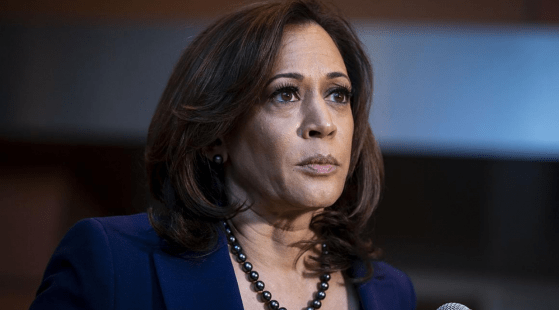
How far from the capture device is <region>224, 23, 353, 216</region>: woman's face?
1424 millimetres

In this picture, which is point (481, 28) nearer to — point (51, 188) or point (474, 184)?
point (474, 184)

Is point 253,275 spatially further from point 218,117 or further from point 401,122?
point 401,122

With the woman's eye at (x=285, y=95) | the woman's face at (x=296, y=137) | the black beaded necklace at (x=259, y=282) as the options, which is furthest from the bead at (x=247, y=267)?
the woman's eye at (x=285, y=95)

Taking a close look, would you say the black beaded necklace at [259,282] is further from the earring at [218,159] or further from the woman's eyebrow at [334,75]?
the woman's eyebrow at [334,75]

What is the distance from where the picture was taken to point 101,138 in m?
2.88

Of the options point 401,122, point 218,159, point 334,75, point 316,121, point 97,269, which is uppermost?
point 401,122

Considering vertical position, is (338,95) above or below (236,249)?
above

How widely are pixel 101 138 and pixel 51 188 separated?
0.33 meters

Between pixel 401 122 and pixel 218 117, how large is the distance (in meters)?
1.46

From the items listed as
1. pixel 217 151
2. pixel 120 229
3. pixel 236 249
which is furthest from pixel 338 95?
pixel 120 229

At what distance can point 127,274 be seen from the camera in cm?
137

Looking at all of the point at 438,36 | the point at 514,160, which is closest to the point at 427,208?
the point at 514,160

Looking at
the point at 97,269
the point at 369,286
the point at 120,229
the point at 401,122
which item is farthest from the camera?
the point at 401,122

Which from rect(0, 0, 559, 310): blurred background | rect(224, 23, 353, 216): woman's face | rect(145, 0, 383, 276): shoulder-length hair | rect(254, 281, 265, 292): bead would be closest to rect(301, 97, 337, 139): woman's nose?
rect(224, 23, 353, 216): woman's face
